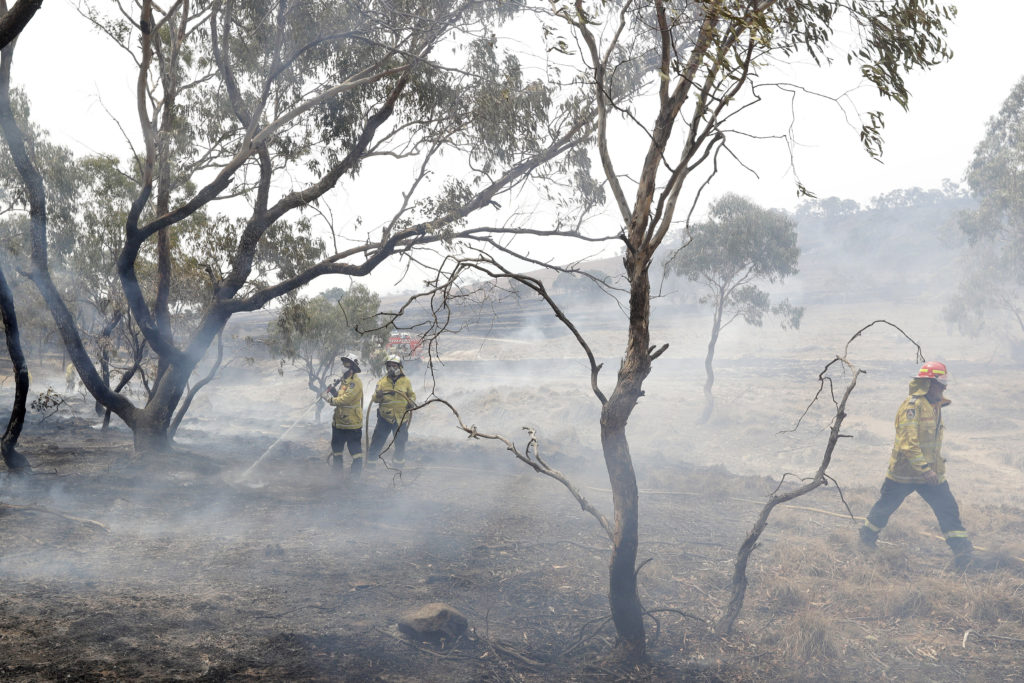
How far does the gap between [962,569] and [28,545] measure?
839 cm

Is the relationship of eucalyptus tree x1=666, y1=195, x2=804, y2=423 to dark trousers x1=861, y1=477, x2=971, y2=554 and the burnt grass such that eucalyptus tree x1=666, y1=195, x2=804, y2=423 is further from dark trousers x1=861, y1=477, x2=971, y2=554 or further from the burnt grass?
dark trousers x1=861, y1=477, x2=971, y2=554

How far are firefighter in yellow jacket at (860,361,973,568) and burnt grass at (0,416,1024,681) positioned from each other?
40 centimetres

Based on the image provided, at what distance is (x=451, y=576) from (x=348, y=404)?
426 centimetres

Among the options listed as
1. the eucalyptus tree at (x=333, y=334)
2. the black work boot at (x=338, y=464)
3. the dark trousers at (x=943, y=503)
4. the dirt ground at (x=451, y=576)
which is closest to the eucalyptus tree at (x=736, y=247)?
the dirt ground at (x=451, y=576)

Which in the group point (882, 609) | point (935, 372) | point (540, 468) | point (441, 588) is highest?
point (935, 372)

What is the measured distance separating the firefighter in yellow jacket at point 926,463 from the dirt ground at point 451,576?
0.40 meters

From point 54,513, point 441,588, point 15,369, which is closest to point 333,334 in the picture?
point 15,369

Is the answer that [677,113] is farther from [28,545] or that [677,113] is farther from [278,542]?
[28,545]

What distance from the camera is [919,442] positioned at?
6.27 m

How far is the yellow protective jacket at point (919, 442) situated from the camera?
20.4 feet

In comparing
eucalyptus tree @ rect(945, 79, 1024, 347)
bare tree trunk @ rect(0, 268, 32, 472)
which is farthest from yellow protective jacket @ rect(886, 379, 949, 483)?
eucalyptus tree @ rect(945, 79, 1024, 347)

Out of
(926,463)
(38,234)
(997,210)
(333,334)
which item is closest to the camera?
(926,463)

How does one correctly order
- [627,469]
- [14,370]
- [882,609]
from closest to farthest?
[627,469]
[882,609]
[14,370]

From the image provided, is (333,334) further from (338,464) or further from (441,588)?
(441,588)
